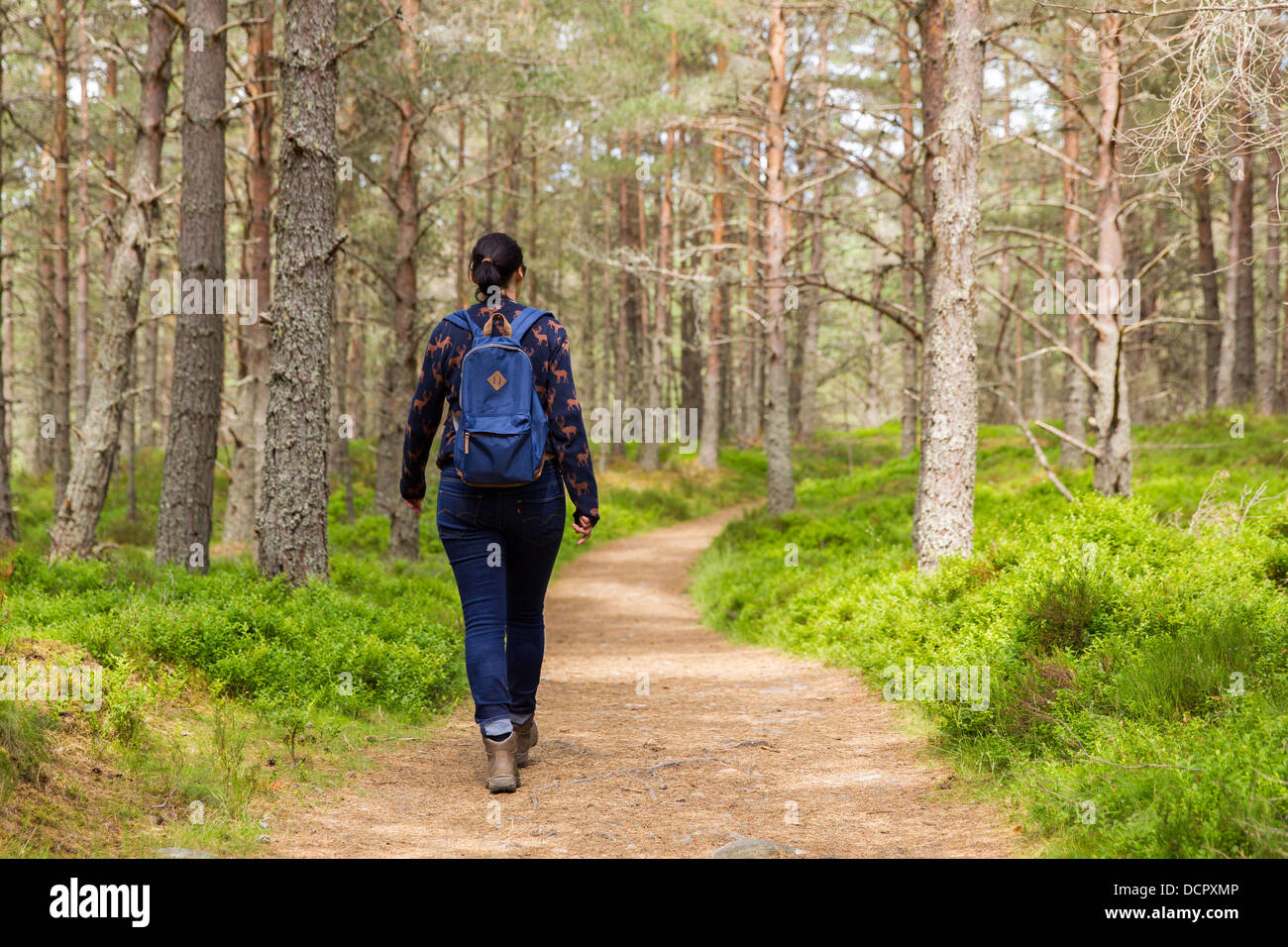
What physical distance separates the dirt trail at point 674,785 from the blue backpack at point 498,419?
5.11 feet

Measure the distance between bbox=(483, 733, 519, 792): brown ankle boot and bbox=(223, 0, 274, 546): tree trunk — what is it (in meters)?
9.69

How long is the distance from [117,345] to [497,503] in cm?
853

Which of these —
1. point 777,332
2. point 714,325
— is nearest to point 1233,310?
point 777,332

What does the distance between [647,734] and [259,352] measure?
10.4 m

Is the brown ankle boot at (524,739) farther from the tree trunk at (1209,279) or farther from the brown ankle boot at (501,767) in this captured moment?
the tree trunk at (1209,279)

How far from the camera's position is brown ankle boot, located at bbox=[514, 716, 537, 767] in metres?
4.96

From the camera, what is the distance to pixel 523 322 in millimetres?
4578

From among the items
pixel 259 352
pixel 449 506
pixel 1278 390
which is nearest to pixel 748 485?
pixel 1278 390

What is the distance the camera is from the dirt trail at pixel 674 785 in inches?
153

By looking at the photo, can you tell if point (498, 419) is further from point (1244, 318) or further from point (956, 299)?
point (1244, 318)

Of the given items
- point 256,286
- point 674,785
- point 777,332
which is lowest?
point 674,785

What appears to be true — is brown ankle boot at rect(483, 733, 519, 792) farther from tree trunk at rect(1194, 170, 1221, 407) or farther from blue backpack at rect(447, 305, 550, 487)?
tree trunk at rect(1194, 170, 1221, 407)

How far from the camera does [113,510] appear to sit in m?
20.9
